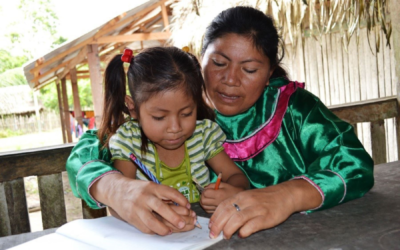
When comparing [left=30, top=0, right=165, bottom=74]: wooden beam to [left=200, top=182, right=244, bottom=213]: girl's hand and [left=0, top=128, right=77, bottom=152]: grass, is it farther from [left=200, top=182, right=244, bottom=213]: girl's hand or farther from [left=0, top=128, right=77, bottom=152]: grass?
[left=0, top=128, right=77, bottom=152]: grass

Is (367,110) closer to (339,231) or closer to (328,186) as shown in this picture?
(328,186)

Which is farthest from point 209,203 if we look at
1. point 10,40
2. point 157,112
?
point 10,40

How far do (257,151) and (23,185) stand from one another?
1.13m

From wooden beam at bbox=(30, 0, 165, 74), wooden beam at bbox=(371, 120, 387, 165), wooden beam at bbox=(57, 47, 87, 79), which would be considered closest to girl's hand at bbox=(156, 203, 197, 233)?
wooden beam at bbox=(371, 120, 387, 165)

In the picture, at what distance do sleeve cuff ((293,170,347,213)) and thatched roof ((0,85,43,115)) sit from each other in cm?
1770

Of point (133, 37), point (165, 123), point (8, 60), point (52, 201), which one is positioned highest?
→ point (8, 60)

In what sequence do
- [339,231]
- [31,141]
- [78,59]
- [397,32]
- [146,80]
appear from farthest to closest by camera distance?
1. [31,141]
2. [78,59]
3. [397,32]
4. [146,80]
5. [339,231]

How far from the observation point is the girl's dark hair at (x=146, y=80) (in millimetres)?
1425

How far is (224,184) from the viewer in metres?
1.32

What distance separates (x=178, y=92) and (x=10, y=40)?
24.4 metres

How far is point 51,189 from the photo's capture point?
2.03 m

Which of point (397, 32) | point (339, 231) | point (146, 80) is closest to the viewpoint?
point (339, 231)

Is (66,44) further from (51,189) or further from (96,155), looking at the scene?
(96,155)

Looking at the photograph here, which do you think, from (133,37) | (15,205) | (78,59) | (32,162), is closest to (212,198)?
(32,162)
